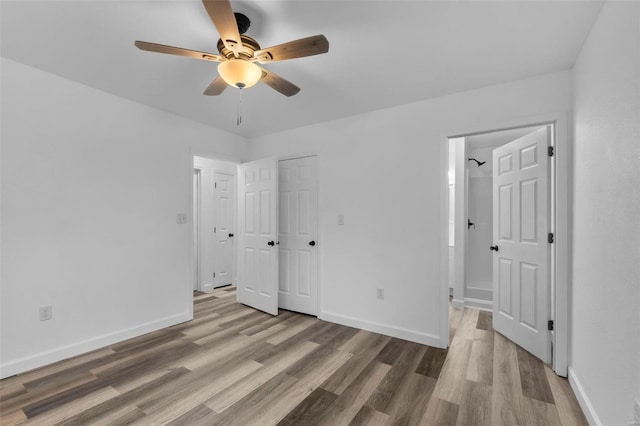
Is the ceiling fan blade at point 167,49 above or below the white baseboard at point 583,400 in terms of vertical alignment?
above

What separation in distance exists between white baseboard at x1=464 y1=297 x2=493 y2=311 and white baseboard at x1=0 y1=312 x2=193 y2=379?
153 inches

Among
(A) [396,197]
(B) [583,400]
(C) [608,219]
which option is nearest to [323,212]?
(A) [396,197]

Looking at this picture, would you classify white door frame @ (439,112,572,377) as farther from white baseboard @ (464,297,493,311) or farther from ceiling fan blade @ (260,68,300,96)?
ceiling fan blade @ (260,68,300,96)

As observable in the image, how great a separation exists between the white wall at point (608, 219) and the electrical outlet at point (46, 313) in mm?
3885

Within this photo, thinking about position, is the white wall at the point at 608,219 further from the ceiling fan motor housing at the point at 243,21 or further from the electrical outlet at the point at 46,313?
the electrical outlet at the point at 46,313

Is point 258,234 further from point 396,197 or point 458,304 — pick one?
point 458,304

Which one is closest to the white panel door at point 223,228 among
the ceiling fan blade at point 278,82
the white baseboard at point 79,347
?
the white baseboard at point 79,347

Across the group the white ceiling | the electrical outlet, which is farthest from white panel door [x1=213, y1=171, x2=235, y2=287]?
the electrical outlet

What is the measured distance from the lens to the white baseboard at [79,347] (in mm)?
2256

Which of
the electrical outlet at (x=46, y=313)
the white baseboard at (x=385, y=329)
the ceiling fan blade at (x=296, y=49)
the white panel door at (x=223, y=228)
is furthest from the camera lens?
the white panel door at (x=223, y=228)

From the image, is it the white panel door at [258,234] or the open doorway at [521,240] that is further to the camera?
the white panel door at [258,234]

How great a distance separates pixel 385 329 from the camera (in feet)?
10.1

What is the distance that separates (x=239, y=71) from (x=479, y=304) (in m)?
4.21

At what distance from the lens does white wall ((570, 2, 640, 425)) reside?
128cm
